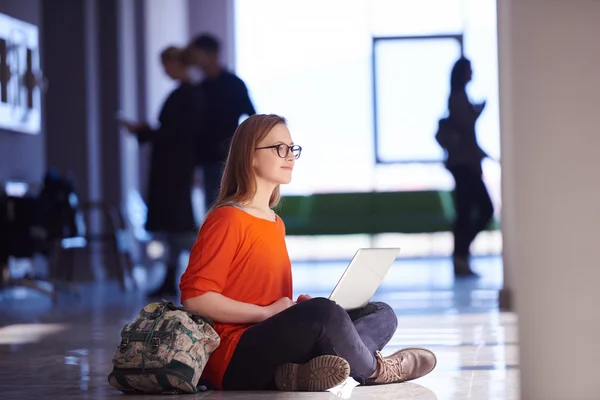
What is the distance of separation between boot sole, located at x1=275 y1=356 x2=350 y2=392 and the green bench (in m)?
6.56

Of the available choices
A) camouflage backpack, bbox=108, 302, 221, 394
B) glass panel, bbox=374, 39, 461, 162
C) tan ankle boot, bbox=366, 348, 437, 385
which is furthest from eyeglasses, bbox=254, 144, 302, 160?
glass panel, bbox=374, 39, 461, 162

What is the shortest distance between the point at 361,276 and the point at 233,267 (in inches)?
13.9

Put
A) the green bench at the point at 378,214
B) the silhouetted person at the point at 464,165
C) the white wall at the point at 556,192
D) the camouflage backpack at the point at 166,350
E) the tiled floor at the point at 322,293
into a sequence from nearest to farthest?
the white wall at the point at 556,192 → the camouflage backpack at the point at 166,350 → the tiled floor at the point at 322,293 → the silhouetted person at the point at 464,165 → the green bench at the point at 378,214

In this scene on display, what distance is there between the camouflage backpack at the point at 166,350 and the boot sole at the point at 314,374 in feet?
0.74

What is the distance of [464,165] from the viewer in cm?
802

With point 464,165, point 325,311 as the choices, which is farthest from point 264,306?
point 464,165

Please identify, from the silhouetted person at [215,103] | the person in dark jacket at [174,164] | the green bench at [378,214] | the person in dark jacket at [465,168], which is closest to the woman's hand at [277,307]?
the silhouetted person at [215,103]

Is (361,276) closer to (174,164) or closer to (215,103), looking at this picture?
(215,103)

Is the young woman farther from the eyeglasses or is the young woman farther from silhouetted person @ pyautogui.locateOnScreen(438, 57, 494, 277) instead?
silhouetted person @ pyautogui.locateOnScreen(438, 57, 494, 277)

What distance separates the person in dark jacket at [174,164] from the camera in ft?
22.9

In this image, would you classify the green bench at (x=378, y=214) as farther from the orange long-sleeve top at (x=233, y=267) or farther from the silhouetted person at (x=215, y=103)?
the orange long-sleeve top at (x=233, y=267)

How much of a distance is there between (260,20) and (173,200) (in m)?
5.25

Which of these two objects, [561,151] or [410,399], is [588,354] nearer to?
[561,151]

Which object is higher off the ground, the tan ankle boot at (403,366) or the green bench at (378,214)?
the green bench at (378,214)
